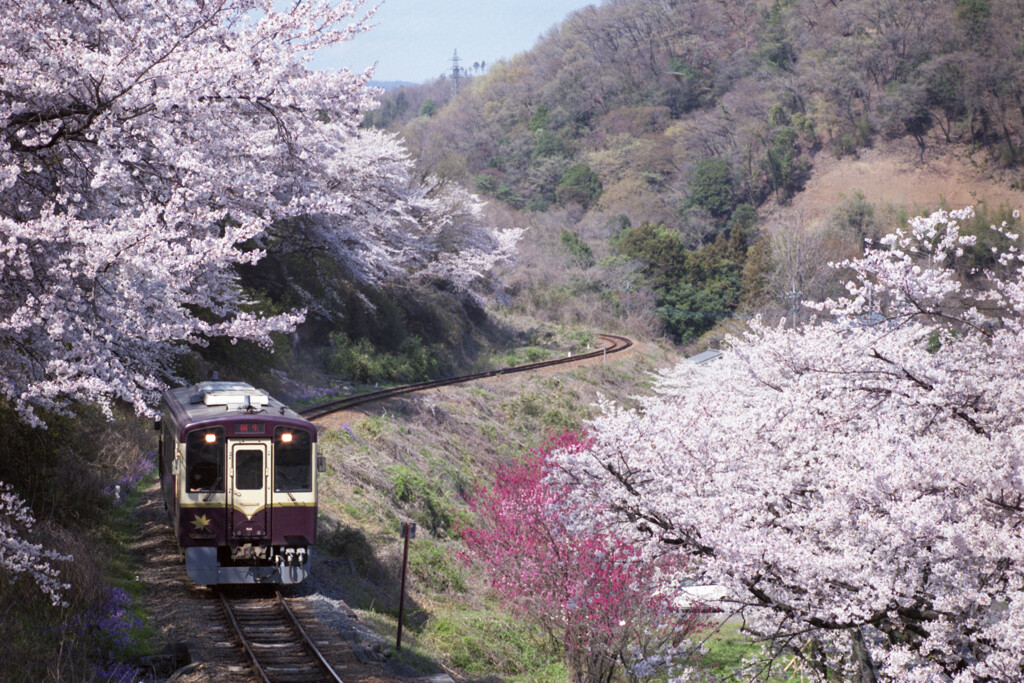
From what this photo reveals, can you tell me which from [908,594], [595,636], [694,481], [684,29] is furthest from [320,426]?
[684,29]

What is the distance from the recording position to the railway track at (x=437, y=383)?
2380 centimetres

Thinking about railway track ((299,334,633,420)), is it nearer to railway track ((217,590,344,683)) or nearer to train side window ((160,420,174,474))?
train side window ((160,420,174,474))

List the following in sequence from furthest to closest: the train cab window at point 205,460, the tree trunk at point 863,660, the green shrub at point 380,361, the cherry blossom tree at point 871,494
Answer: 1. the green shrub at point 380,361
2. the train cab window at point 205,460
3. the tree trunk at point 863,660
4. the cherry blossom tree at point 871,494

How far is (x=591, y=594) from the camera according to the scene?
1353 cm

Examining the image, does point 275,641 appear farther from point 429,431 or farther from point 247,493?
point 429,431

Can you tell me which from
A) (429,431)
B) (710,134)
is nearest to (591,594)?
(429,431)

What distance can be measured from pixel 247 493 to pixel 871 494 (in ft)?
24.6

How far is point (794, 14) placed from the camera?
406 ft

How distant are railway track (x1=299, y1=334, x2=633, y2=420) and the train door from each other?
34.0 ft

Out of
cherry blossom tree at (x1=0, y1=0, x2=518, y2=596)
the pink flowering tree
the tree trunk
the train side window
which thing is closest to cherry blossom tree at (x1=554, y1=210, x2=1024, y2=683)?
the tree trunk

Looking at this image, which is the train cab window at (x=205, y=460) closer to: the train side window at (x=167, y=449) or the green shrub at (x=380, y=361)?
the train side window at (x=167, y=449)

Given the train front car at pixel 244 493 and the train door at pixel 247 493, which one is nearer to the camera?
the train front car at pixel 244 493

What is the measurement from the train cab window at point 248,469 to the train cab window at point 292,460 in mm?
188


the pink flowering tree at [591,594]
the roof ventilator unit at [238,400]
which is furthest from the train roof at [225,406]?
the pink flowering tree at [591,594]
